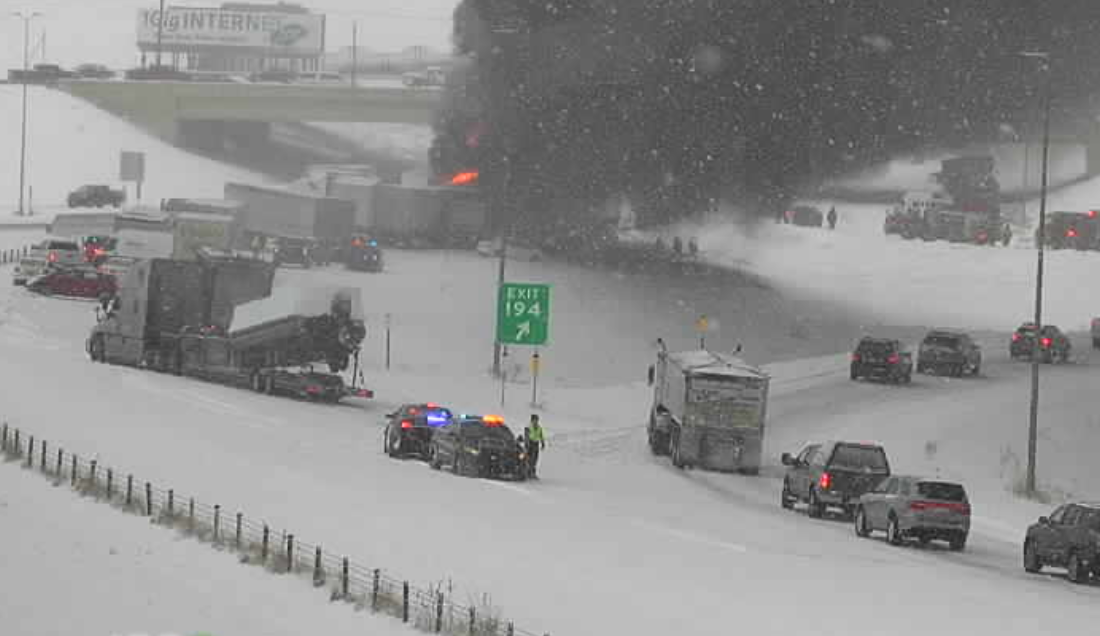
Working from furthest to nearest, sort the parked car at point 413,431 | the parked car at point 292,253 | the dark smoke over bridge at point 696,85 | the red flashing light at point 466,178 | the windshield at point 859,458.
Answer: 1. the red flashing light at point 466,178
2. the dark smoke over bridge at point 696,85
3. the parked car at point 292,253
4. the parked car at point 413,431
5. the windshield at point 859,458

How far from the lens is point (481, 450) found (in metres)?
35.0

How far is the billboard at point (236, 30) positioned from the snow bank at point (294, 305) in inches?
5838

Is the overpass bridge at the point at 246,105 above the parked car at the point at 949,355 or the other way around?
above

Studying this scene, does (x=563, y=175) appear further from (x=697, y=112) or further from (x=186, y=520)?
(x=186, y=520)

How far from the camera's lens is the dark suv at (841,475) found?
3341cm

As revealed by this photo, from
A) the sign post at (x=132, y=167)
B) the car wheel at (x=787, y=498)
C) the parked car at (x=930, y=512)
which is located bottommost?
the car wheel at (x=787, y=498)

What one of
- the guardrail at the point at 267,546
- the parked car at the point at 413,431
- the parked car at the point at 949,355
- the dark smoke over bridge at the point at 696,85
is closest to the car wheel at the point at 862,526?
the parked car at the point at 413,431

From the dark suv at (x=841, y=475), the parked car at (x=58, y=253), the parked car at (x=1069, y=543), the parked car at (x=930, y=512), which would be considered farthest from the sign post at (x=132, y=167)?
the parked car at (x=1069, y=543)

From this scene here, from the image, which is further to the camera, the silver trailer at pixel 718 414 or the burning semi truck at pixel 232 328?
the burning semi truck at pixel 232 328

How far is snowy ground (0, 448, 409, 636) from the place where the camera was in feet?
69.1

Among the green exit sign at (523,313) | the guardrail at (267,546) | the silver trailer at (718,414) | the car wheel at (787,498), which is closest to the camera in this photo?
the guardrail at (267,546)

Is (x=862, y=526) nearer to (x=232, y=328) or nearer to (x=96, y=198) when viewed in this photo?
(x=232, y=328)

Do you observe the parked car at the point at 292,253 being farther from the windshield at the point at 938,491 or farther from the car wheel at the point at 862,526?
the windshield at the point at 938,491

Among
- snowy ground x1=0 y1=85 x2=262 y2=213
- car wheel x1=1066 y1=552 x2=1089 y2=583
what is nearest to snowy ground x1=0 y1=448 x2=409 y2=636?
car wheel x1=1066 y1=552 x2=1089 y2=583
